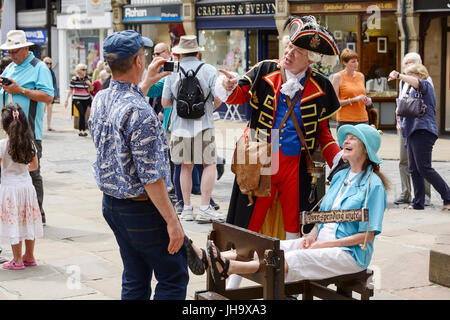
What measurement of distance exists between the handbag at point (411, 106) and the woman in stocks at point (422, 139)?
52 mm

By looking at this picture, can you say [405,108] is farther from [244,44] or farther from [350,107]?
[244,44]

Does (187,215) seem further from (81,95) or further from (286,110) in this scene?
(81,95)

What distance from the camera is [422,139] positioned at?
8953 millimetres

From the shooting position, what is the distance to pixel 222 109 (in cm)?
2138

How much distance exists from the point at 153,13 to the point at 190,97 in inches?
615

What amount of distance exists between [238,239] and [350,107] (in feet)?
19.9

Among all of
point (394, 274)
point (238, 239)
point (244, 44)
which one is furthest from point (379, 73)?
point (238, 239)

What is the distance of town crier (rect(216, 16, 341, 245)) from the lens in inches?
207

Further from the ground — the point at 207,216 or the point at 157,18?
the point at 157,18

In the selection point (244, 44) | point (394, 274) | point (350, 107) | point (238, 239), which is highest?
point (244, 44)

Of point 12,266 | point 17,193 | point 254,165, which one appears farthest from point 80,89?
point 254,165

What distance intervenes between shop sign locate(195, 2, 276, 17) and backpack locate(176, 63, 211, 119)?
11.4 metres

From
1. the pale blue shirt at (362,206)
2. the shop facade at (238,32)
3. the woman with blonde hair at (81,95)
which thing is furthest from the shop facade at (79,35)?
the pale blue shirt at (362,206)
